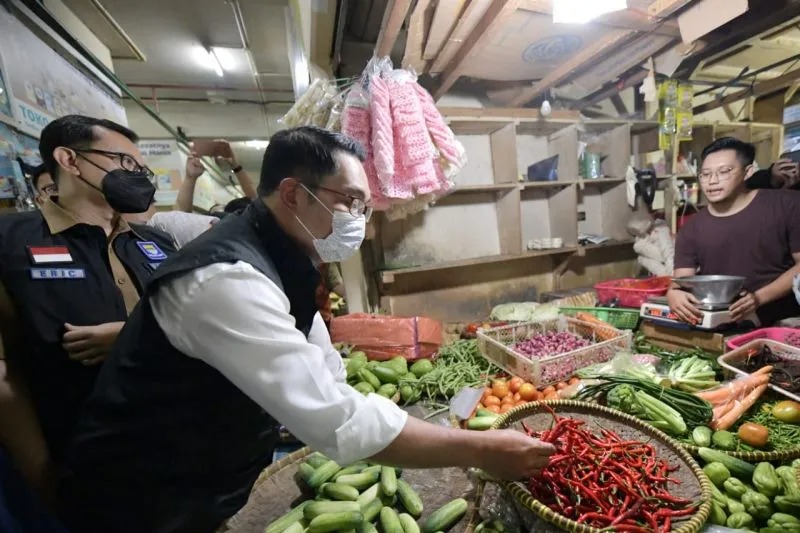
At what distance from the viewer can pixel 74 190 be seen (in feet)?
5.22

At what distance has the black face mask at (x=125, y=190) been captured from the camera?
1617mm

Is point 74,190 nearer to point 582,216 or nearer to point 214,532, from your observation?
point 214,532

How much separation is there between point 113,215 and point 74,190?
0.17 m

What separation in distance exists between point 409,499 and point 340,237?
1.10 metres

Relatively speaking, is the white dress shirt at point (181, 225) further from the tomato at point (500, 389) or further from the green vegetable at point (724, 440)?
the green vegetable at point (724, 440)

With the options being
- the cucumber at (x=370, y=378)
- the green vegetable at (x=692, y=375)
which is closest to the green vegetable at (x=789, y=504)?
the green vegetable at (x=692, y=375)

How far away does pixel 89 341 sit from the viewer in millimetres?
1334

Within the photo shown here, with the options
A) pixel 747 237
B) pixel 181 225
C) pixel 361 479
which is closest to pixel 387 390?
pixel 361 479

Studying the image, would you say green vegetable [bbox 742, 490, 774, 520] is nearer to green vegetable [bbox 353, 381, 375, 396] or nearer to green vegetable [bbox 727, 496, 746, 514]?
green vegetable [bbox 727, 496, 746, 514]

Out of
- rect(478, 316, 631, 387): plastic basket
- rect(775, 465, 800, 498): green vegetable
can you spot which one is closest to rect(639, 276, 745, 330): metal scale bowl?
rect(478, 316, 631, 387): plastic basket

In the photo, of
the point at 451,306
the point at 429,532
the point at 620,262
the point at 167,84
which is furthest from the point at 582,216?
the point at 167,84

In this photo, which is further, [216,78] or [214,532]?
[216,78]

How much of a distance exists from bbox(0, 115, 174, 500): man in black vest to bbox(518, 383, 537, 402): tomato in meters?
2.08

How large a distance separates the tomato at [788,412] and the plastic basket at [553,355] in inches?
31.8
